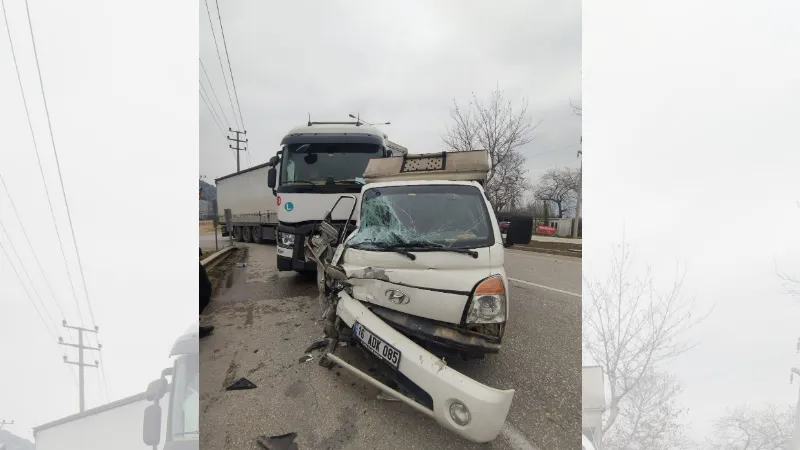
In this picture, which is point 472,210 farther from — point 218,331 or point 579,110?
point 218,331

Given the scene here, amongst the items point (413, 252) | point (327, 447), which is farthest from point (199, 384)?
point (413, 252)

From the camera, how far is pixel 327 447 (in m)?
0.89

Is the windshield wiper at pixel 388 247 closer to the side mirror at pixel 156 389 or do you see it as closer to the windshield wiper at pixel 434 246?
the windshield wiper at pixel 434 246

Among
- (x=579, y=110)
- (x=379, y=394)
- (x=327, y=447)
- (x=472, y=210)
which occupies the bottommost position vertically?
(x=327, y=447)

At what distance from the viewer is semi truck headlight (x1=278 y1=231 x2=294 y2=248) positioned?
1808mm

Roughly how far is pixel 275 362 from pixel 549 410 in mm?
1047

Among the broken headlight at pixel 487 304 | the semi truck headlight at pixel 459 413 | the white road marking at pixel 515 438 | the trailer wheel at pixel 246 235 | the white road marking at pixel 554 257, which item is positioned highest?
the trailer wheel at pixel 246 235

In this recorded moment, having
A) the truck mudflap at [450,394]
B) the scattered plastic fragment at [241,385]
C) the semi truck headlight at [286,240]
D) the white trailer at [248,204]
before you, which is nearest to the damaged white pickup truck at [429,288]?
the truck mudflap at [450,394]

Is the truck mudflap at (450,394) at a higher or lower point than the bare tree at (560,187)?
lower

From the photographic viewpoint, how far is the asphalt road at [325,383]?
0.90 m

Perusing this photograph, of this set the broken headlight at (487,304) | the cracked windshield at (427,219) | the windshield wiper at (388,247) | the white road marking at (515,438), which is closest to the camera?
the white road marking at (515,438)

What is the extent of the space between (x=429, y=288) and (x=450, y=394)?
1.09ft

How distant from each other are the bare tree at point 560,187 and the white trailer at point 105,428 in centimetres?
160

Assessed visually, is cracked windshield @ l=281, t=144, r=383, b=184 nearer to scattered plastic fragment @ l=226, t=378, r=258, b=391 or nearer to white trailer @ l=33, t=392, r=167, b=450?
scattered plastic fragment @ l=226, t=378, r=258, b=391
